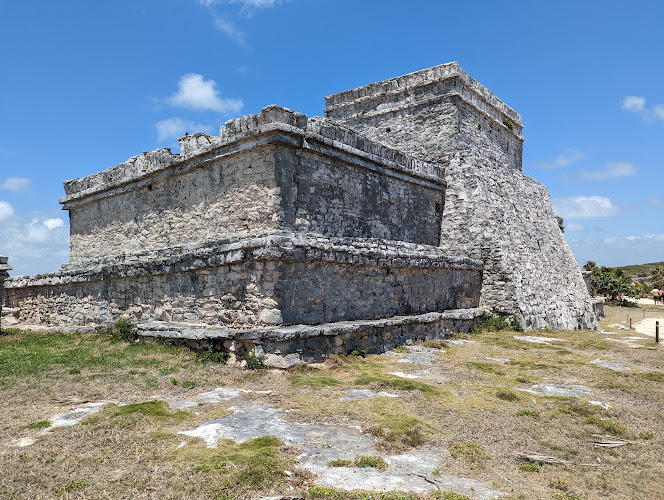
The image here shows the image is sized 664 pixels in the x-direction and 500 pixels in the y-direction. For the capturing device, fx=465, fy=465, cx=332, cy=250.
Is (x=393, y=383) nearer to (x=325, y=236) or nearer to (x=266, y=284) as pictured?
(x=266, y=284)

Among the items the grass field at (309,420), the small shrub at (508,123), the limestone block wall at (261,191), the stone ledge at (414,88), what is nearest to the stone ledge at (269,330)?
the grass field at (309,420)

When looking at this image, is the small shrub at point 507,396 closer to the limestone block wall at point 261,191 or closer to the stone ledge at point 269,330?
the stone ledge at point 269,330

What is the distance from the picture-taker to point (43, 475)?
12.2ft

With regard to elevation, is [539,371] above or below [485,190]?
below

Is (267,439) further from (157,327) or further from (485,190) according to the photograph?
(485,190)

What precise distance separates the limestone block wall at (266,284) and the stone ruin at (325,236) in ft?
0.13

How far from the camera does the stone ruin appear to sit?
8.57m

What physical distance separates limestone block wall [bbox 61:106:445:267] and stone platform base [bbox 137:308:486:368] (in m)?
1.91

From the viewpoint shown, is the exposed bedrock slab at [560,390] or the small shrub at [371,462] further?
the exposed bedrock slab at [560,390]

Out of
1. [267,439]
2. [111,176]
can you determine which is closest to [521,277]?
[267,439]

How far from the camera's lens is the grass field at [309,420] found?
12.1 ft

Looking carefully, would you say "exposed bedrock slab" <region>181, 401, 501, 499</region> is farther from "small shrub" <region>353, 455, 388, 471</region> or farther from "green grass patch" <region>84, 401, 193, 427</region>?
"green grass patch" <region>84, 401, 193, 427</region>

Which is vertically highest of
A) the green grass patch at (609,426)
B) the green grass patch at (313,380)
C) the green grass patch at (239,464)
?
the green grass patch at (313,380)

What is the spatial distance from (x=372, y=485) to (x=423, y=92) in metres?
14.1
